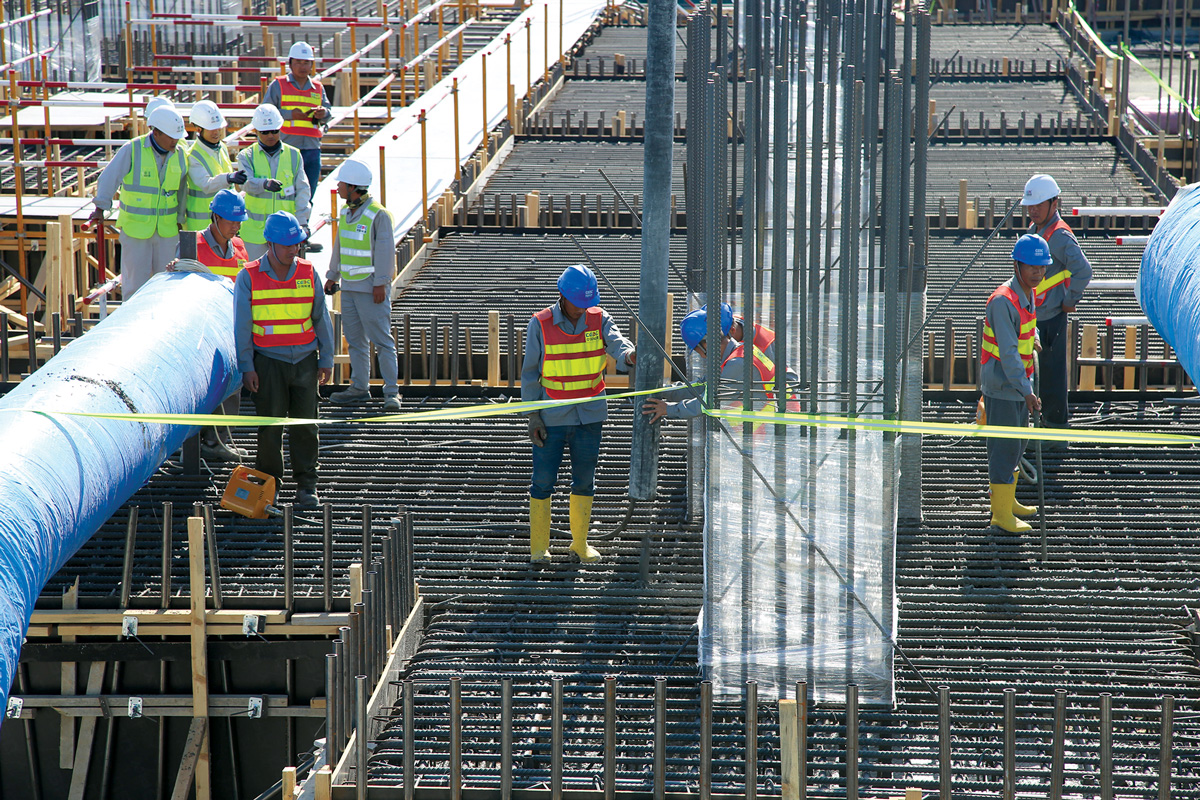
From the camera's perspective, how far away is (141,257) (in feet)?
35.2

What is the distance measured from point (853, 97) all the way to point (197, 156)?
19.5ft

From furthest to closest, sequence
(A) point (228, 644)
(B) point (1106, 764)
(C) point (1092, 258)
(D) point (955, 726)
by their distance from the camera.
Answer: (C) point (1092, 258) < (A) point (228, 644) < (D) point (955, 726) < (B) point (1106, 764)

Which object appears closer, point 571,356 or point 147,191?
point 571,356

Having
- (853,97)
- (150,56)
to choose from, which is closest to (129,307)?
(853,97)

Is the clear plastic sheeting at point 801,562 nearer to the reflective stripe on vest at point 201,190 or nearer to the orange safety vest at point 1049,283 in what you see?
the orange safety vest at point 1049,283

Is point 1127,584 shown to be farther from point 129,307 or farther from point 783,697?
point 129,307

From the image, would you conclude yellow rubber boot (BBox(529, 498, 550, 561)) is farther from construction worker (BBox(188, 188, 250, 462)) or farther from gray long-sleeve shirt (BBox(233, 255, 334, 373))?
construction worker (BBox(188, 188, 250, 462))

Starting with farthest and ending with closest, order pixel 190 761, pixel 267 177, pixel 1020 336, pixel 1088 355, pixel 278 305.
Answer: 1. pixel 267 177
2. pixel 1088 355
3. pixel 278 305
4. pixel 1020 336
5. pixel 190 761

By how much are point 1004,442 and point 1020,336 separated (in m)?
0.66

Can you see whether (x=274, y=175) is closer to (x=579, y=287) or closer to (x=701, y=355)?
(x=579, y=287)

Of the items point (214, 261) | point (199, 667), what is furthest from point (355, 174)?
point (199, 667)

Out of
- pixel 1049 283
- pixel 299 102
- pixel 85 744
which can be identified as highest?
pixel 299 102

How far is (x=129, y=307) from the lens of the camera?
882cm

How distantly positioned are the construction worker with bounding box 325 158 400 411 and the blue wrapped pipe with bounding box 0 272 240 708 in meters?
1.02
